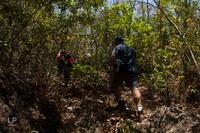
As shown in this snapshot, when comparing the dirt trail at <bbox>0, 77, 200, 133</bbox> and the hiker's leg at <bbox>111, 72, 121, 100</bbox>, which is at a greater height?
the hiker's leg at <bbox>111, 72, 121, 100</bbox>

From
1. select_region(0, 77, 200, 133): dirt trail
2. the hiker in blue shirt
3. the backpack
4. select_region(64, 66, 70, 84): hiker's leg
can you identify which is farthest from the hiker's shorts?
select_region(64, 66, 70, 84): hiker's leg

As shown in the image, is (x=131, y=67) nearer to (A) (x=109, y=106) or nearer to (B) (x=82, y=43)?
(A) (x=109, y=106)

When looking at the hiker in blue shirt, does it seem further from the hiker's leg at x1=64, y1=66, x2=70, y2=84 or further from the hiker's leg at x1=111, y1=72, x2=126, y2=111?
the hiker's leg at x1=64, y1=66, x2=70, y2=84

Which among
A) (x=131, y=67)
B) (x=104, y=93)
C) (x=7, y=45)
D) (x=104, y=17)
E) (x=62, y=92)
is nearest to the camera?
(x=7, y=45)

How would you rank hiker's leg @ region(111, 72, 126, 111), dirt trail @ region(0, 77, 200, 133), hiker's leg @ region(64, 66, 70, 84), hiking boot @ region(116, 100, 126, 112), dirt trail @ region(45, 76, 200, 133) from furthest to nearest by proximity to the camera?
hiker's leg @ region(64, 66, 70, 84), hiking boot @ region(116, 100, 126, 112), hiker's leg @ region(111, 72, 126, 111), dirt trail @ region(45, 76, 200, 133), dirt trail @ region(0, 77, 200, 133)

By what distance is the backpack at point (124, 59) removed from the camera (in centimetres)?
846

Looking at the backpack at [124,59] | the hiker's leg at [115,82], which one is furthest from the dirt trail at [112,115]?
the backpack at [124,59]

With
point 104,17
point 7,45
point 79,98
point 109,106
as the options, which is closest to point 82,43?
point 104,17

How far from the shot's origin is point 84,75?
1124 centimetres

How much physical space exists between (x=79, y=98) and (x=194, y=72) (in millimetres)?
3377

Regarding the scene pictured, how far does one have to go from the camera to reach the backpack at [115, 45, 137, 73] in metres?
8.46

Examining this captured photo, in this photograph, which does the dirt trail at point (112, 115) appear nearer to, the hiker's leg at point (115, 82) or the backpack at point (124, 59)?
the hiker's leg at point (115, 82)

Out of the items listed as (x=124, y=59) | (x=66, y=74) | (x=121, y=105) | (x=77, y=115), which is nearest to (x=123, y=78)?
(x=124, y=59)

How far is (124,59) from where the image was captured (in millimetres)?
8500
